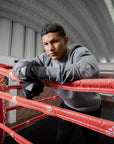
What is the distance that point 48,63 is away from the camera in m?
0.82

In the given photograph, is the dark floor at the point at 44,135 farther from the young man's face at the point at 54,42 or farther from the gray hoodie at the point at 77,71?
the young man's face at the point at 54,42

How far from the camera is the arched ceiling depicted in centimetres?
306

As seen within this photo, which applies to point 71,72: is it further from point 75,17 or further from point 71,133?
point 75,17

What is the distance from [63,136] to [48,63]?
677mm

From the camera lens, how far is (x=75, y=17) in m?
3.69

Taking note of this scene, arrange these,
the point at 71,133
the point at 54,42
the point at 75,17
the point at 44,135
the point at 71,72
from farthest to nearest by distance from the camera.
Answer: the point at 75,17, the point at 44,135, the point at 71,133, the point at 54,42, the point at 71,72

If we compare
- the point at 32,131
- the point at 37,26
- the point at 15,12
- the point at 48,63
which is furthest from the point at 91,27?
the point at 32,131

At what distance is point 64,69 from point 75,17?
13.1 ft

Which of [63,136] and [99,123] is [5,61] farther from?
[99,123]

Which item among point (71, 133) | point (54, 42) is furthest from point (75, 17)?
point (71, 133)

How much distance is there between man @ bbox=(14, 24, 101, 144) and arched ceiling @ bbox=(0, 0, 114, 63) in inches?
121

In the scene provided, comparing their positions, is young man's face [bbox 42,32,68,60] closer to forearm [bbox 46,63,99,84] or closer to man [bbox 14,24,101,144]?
man [bbox 14,24,101,144]

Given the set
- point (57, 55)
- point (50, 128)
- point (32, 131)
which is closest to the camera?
point (57, 55)

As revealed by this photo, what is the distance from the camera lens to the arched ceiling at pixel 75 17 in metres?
3.06
